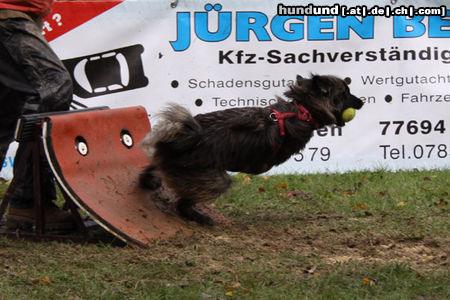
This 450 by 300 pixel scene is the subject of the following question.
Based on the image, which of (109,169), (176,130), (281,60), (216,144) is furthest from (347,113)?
(281,60)

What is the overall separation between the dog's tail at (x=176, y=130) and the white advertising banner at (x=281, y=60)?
3146 millimetres

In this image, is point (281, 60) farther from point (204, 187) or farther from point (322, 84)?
point (204, 187)

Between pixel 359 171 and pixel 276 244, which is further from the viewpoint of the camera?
pixel 359 171

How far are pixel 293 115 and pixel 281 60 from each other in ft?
9.92

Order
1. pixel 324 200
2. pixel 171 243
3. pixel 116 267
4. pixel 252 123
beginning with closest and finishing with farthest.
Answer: pixel 116 267 < pixel 171 243 < pixel 252 123 < pixel 324 200

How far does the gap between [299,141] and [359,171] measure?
8.74ft

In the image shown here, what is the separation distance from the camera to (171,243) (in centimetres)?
459

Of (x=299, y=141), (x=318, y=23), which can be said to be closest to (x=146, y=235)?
(x=299, y=141)

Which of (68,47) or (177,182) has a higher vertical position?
(68,47)

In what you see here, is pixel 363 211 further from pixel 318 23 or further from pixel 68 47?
pixel 68 47

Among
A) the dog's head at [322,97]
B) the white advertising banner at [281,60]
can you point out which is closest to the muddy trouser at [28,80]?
the dog's head at [322,97]

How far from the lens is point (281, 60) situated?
8.09m

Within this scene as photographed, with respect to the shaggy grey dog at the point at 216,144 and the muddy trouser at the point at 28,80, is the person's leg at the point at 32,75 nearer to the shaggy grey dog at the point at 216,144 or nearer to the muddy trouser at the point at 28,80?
the muddy trouser at the point at 28,80

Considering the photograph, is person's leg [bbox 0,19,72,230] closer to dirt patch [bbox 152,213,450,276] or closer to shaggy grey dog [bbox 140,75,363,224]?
shaggy grey dog [bbox 140,75,363,224]
